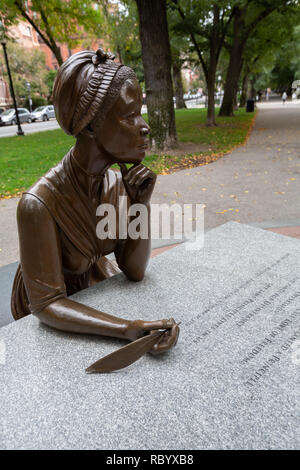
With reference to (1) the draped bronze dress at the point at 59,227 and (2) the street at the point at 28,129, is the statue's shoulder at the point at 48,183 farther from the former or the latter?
(2) the street at the point at 28,129

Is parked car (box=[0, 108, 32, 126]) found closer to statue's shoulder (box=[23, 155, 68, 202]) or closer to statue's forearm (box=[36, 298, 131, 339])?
statue's shoulder (box=[23, 155, 68, 202])

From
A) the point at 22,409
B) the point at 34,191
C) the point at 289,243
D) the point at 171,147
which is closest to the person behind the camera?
the point at 22,409

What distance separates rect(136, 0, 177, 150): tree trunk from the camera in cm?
957

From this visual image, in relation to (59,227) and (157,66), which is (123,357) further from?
(157,66)

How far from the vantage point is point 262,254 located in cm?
282

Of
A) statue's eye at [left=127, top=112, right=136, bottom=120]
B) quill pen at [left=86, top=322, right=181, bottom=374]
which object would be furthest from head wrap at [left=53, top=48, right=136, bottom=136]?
quill pen at [left=86, top=322, right=181, bottom=374]

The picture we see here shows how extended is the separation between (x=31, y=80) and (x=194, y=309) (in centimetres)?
4846

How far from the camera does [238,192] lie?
6.96 m

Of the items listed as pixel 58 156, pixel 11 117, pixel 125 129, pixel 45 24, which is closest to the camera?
pixel 125 129

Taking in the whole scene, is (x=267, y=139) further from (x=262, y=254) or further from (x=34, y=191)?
(x=34, y=191)

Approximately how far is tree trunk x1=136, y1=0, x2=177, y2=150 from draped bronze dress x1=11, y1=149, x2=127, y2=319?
8923 mm

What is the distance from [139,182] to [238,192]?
5.40 m

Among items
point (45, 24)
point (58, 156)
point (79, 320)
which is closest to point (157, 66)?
point (58, 156)

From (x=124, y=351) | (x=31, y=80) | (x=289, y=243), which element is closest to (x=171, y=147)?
(x=289, y=243)
